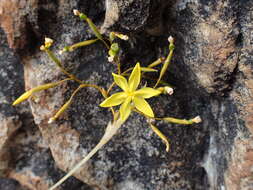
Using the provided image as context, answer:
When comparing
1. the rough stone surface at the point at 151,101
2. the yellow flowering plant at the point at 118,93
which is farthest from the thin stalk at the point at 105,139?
the rough stone surface at the point at 151,101

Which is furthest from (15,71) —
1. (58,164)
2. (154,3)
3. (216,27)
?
(216,27)

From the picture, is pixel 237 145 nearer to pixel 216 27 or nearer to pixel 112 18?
pixel 216 27

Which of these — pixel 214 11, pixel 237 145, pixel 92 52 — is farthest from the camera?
pixel 92 52

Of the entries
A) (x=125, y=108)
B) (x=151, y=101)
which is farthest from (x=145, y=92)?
(x=151, y=101)

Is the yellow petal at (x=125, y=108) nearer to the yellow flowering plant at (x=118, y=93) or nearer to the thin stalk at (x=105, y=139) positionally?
the yellow flowering plant at (x=118, y=93)

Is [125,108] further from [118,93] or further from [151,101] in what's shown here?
[151,101]

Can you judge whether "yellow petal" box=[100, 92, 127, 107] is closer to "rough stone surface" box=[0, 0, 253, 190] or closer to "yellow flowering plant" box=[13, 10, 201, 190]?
"yellow flowering plant" box=[13, 10, 201, 190]

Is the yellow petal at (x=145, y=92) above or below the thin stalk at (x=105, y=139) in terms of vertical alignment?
above
